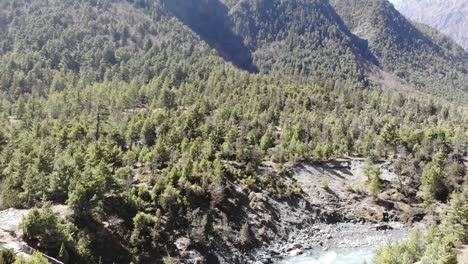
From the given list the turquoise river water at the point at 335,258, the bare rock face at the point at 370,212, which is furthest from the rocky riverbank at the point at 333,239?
the bare rock face at the point at 370,212

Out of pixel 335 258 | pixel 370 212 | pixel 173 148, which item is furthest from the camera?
pixel 173 148

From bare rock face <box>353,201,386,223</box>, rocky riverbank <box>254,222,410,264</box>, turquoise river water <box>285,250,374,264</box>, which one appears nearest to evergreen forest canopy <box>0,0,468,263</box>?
rocky riverbank <box>254,222,410,264</box>

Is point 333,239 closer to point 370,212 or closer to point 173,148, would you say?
point 370,212

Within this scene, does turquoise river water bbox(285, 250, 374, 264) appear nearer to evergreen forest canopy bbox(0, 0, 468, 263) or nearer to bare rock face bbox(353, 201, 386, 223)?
evergreen forest canopy bbox(0, 0, 468, 263)

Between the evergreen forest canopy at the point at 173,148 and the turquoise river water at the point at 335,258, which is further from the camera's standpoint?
the turquoise river water at the point at 335,258

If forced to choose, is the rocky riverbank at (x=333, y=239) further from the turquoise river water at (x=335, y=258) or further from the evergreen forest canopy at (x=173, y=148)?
the evergreen forest canopy at (x=173, y=148)

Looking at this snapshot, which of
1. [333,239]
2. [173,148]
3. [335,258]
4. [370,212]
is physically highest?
[370,212]

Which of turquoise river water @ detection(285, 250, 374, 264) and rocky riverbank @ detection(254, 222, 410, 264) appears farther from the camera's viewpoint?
rocky riverbank @ detection(254, 222, 410, 264)

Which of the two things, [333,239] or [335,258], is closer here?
[335,258]

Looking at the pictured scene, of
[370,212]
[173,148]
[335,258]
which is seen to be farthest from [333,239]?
[173,148]

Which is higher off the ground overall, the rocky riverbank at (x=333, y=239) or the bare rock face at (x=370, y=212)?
the bare rock face at (x=370, y=212)

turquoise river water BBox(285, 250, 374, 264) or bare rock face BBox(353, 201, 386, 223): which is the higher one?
bare rock face BBox(353, 201, 386, 223)

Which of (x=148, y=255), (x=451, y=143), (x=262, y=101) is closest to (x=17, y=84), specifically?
(x=262, y=101)
